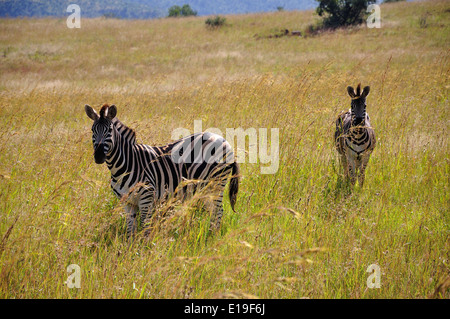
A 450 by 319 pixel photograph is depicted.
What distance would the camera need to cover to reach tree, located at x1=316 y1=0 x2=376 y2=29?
27.5 metres

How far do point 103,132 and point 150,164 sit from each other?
69cm

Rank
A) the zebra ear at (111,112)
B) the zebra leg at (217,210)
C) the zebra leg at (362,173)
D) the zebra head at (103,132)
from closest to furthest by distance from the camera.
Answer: the zebra head at (103,132), the zebra ear at (111,112), the zebra leg at (217,210), the zebra leg at (362,173)

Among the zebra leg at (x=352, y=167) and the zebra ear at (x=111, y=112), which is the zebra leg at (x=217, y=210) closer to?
the zebra ear at (x=111, y=112)

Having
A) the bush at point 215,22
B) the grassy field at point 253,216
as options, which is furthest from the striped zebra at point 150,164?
the bush at point 215,22

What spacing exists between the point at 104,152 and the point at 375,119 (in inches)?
213

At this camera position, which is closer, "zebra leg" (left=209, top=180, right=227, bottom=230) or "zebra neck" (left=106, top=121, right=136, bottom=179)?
"zebra neck" (left=106, top=121, right=136, bottom=179)

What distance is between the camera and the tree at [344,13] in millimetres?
27452

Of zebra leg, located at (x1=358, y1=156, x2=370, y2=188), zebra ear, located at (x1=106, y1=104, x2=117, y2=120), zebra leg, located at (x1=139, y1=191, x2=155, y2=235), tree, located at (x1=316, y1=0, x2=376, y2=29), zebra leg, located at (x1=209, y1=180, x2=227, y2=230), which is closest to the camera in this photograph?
zebra ear, located at (x1=106, y1=104, x2=117, y2=120)

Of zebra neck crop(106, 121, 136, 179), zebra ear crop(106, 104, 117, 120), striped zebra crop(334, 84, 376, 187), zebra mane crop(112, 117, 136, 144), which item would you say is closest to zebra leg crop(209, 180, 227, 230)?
zebra neck crop(106, 121, 136, 179)

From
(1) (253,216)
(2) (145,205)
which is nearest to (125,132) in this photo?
(2) (145,205)

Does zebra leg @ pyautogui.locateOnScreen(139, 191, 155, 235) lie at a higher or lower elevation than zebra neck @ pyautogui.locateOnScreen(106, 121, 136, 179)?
lower

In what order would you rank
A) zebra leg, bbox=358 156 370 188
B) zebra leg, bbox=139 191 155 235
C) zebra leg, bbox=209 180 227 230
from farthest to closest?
zebra leg, bbox=358 156 370 188
zebra leg, bbox=209 180 227 230
zebra leg, bbox=139 191 155 235

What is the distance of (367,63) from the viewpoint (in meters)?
15.1

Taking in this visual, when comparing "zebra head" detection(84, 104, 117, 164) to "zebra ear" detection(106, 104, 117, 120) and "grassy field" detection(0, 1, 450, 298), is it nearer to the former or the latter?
"zebra ear" detection(106, 104, 117, 120)
